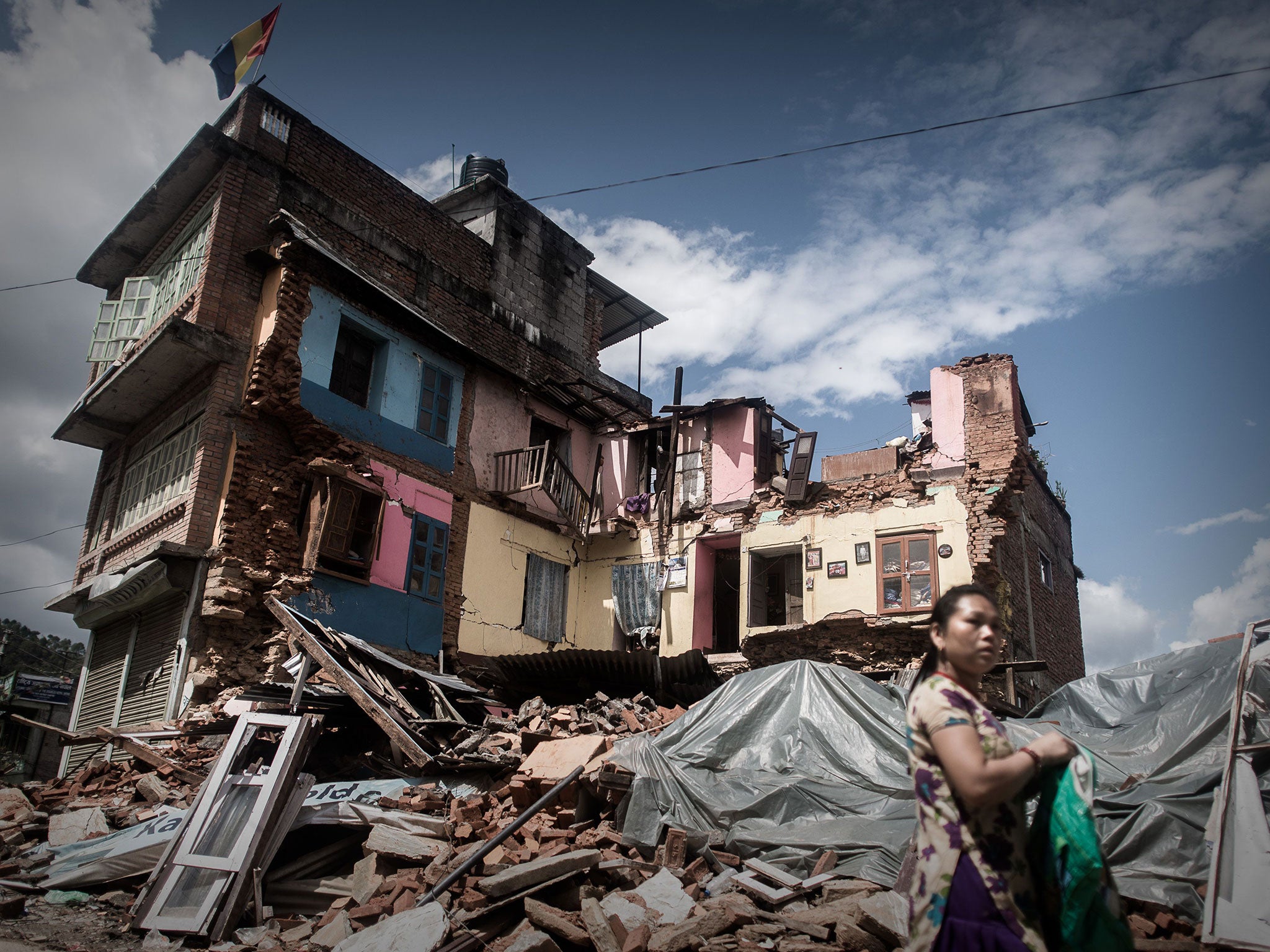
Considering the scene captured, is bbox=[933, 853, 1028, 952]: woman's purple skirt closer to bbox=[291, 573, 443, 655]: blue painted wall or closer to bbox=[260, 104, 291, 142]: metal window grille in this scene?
bbox=[291, 573, 443, 655]: blue painted wall

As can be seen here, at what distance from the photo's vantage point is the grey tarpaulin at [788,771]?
6.90 m

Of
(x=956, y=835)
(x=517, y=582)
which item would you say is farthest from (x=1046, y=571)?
(x=956, y=835)

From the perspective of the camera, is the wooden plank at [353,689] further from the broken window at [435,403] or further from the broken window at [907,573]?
the broken window at [907,573]

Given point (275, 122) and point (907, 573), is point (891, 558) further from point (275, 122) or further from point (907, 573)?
point (275, 122)

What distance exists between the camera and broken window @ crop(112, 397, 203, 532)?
41.7 feet

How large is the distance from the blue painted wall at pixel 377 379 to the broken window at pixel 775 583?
19.5ft

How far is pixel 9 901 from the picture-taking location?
6113 millimetres

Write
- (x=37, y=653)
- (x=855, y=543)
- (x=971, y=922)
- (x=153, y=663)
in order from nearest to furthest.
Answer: (x=971, y=922) → (x=153, y=663) → (x=855, y=543) → (x=37, y=653)

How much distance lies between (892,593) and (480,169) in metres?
13.8

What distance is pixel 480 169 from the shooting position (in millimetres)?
20562

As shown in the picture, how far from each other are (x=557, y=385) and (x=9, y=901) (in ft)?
41.3

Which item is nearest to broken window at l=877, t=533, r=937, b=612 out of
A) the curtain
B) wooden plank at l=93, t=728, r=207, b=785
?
the curtain

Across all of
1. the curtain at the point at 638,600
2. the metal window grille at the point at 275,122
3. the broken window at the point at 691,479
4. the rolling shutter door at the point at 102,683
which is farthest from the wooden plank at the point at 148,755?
the broken window at the point at 691,479

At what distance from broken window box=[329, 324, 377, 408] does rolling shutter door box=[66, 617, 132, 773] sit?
4841mm
